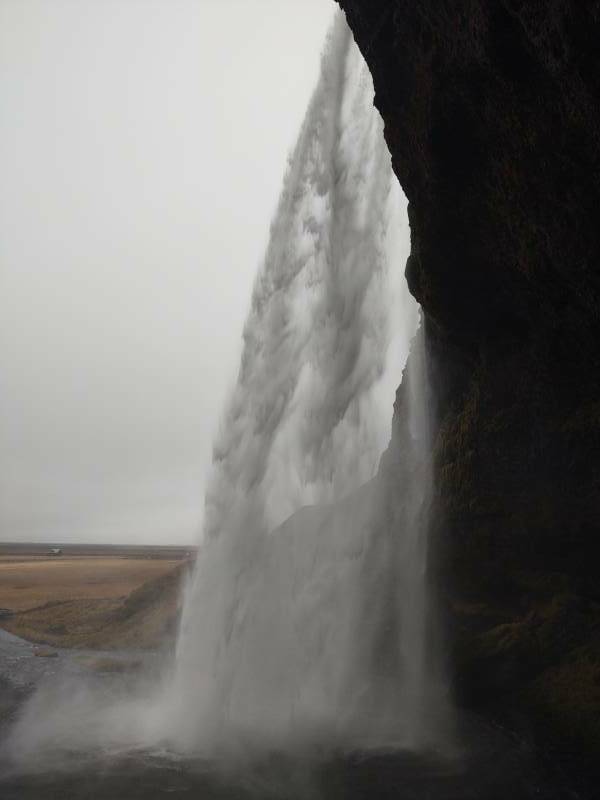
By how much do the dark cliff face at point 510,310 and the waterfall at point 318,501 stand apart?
1.54 meters

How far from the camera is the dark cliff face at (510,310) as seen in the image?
6324 millimetres

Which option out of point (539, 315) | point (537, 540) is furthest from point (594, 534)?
point (539, 315)

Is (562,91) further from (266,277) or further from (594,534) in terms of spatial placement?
(266,277)

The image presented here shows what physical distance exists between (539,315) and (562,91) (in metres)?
3.00

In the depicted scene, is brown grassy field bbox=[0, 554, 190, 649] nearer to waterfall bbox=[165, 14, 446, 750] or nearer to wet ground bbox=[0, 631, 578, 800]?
waterfall bbox=[165, 14, 446, 750]

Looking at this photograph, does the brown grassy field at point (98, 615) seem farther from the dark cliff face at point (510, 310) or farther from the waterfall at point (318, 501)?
the dark cliff face at point (510, 310)

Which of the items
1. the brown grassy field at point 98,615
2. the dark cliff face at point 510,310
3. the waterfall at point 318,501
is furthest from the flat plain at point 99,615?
the dark cliff face at point 510,310

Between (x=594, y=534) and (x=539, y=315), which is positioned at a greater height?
(x=539, y=315)

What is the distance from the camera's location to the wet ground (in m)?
6.20

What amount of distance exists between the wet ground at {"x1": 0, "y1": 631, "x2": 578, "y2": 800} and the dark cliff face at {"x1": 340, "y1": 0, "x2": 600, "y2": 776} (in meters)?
0.97

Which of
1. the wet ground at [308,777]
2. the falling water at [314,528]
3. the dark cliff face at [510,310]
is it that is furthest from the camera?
the falling water at [314,528]

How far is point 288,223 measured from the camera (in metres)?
14.4

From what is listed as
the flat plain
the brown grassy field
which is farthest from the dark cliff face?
the brown grassy field

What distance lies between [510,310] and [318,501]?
6484mm
